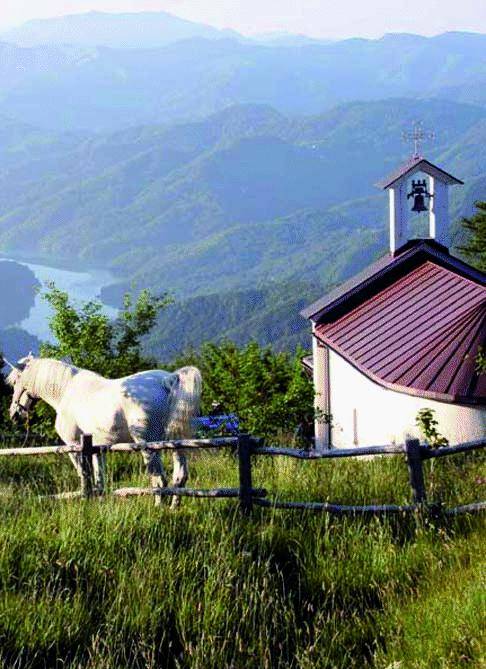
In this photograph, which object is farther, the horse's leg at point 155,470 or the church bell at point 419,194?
the church bell at point 419,194

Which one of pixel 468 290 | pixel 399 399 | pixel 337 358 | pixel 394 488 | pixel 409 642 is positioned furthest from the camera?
pixel 337 358

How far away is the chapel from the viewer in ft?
68.2

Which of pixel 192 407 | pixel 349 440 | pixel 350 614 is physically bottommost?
pixel 349 440

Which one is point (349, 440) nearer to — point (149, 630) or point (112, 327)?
point (112, 327)

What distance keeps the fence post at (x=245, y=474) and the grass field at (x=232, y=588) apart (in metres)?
0.11

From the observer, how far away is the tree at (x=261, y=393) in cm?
2617

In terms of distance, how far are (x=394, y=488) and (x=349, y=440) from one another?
1634 centimetres

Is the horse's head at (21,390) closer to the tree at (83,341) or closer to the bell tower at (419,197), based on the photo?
the tree at (83,341)

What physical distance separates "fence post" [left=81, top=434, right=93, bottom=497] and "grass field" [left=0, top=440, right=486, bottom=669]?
0.63 m

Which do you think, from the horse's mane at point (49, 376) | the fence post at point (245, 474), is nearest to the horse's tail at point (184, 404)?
the horse's mane at point (49, 376)

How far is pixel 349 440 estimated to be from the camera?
25.3 metres

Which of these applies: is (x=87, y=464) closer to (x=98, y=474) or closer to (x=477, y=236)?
(x=98, y=474)

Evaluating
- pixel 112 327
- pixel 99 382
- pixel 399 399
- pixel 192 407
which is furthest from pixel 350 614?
pixel 112 327

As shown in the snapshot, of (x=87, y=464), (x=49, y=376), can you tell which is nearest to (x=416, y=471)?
(x=87, y=464)
